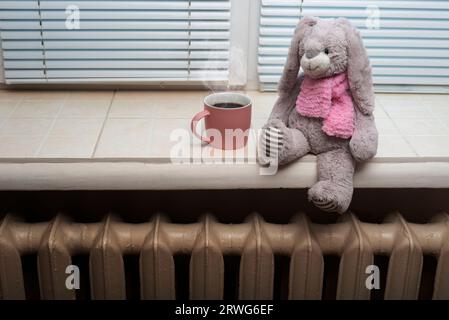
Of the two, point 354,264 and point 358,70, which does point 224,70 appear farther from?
point 354,264

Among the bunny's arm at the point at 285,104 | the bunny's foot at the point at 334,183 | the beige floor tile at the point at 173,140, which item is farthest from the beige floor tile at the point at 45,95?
the bunny's foot at the point at 334,183

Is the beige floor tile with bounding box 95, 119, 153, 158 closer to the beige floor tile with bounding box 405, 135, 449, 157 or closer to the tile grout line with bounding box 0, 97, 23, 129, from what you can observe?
the tile grout line with bounding box 0, 97, 23, 129

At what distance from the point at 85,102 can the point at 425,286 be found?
860 mm

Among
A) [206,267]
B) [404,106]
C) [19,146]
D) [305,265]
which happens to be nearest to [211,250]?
[206,267]

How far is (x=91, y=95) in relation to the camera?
54.7 inches

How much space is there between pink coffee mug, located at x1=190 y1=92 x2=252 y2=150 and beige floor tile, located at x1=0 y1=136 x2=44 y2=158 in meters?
0.30

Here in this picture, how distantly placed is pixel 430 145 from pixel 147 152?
0.55m

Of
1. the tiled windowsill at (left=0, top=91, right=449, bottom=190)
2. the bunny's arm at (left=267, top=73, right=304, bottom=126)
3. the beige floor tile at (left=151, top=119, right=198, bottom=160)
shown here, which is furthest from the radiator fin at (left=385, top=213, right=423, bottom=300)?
the beige floor tile at (left=151, top=119, right=198, bottom=160)

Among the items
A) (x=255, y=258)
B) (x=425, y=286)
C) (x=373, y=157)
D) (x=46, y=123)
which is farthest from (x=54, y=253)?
(x=425, y=286)

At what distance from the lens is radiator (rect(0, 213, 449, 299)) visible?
1.23m

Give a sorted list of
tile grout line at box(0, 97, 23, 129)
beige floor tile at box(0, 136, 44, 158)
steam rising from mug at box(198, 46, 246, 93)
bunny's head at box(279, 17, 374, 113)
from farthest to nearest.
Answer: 1. steam rising from mug at box(198, 46, 246, 93)
2. tile grout line at box(0, 97, 23, 129)
3. beige floor tile at box(0, 136, 44, 158)
4. bunny's head at box(279, 17, 374, 113)

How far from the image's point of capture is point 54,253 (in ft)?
4.00

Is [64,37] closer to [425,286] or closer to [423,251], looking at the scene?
[423,251]

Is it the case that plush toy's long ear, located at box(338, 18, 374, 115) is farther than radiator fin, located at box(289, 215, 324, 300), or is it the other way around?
radiator fin, located at box(289, 215, 324, 300)
